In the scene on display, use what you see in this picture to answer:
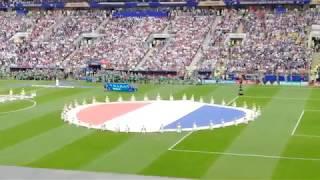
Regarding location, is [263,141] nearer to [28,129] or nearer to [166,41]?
[28,129]

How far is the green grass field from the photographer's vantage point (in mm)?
23733

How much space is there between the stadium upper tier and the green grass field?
88.2 ft

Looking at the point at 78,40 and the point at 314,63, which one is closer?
the point at 314,63

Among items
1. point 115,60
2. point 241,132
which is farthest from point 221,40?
point 241,132

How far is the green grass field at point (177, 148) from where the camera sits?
934 inches

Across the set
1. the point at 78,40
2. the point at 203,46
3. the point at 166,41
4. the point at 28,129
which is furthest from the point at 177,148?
the point at 78,40

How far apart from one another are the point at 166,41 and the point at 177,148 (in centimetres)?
4850

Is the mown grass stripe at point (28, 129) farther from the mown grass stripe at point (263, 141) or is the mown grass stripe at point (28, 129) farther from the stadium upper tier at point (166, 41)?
the stadium upper tier at point (166, 41)

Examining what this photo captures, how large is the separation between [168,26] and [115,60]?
11.1m

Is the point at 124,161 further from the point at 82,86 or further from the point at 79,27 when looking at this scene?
the point at 79,27

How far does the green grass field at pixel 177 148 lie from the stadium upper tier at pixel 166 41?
26869 millimetres

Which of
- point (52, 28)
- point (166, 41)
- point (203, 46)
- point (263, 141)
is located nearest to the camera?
point (263, 141)

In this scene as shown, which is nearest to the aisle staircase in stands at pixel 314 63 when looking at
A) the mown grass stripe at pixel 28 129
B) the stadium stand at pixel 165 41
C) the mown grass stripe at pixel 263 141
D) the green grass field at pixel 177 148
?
the stadium stand at pixel 165 41

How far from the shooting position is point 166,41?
75250 mm
